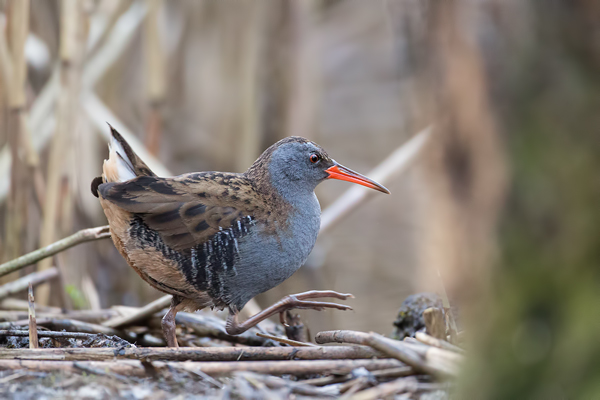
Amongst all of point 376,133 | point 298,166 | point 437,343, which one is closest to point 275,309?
point 298,166

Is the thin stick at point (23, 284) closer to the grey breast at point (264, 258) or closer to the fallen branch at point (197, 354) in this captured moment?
the fallen branch at point (197, 354)

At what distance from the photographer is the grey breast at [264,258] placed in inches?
95.8

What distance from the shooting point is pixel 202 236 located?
2400 mm

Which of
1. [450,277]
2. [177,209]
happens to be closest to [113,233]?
[177,209]

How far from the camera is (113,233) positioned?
2.52m

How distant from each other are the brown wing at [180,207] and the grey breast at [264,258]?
0.10 metres

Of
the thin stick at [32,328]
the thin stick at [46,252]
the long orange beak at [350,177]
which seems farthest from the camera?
the long orange beak at [350,177]

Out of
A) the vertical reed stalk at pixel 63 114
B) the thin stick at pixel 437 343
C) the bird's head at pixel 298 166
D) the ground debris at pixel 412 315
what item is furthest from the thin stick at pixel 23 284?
the thin stick at pixel 437 343

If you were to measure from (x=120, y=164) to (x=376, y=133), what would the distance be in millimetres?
4738

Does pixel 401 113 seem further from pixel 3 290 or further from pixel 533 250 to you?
pixel 533 250

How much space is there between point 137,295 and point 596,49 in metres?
3.99

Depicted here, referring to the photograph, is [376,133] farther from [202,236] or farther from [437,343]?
[437,343]

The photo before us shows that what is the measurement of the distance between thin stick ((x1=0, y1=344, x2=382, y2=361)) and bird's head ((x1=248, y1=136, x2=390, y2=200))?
90cm

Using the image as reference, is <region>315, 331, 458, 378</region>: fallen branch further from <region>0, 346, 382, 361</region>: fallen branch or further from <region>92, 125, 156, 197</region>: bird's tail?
<region>92, 125, 156, 197</region>: bird's tail
